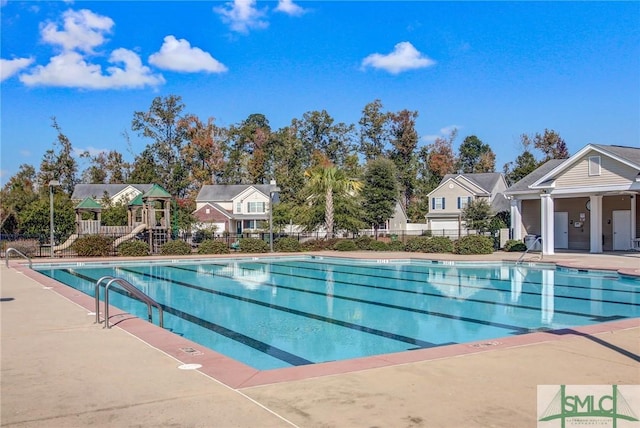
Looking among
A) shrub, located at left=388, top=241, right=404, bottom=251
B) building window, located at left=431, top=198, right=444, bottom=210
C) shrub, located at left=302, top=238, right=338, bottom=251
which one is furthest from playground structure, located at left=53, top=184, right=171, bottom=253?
building window, located at left=431, top=198, right=444, bottom=210

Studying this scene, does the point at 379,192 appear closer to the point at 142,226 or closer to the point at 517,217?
the point at 517,217

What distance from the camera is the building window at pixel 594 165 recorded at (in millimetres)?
24688

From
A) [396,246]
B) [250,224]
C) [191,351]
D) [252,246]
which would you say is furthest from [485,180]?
[191,351]

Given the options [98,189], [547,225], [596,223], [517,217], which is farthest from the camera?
[98,189]

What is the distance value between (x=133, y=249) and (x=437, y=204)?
31513mm

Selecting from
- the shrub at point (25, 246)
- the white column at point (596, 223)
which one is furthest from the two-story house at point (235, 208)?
the white column at point (596, 223)

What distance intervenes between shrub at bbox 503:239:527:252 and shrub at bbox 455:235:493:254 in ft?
5.23

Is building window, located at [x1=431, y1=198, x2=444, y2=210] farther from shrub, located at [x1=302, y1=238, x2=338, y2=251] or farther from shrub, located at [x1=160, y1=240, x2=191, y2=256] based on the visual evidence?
shrub, located at [x1=160, y1=240, x2=191, y2=256]

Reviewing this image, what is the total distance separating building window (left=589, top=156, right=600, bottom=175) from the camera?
24.7m

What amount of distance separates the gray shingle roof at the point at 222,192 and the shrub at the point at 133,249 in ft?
89.3

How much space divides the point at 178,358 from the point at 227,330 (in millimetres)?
3902

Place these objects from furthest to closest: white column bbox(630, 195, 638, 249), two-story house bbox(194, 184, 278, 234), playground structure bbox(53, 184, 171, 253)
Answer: two-story house bbox(194, 184, 278, 234) → playground structure bbox(53, 184, 171, 253) → white column bbox(630, 195, 638, 249)

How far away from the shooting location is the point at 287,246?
3206 cm

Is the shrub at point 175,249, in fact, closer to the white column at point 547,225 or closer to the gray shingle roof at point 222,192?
the white column at point 547,225
